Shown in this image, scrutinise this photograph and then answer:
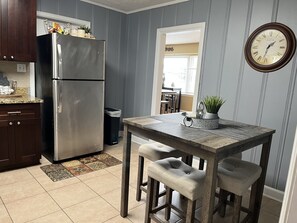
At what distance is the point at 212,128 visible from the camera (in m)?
1.74

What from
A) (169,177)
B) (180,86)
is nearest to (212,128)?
(169,177)

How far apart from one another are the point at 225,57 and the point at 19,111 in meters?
2.69

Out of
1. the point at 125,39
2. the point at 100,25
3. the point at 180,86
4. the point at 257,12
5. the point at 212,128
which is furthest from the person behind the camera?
the point at 180,86

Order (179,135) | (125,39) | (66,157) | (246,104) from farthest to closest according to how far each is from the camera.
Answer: (125,39) → (66,157) → (246,104) → (179,135)

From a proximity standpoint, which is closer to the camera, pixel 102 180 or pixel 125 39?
pixel 102 180

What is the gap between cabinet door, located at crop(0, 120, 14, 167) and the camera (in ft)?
8.38

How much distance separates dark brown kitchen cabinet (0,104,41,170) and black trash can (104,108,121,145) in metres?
1.26

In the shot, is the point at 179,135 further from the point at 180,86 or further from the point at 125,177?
the point at 180,86

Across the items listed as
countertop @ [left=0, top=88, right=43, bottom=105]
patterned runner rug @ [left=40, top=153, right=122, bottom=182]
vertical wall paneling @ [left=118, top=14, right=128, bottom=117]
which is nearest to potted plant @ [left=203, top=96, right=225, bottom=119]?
patterned runner rug @ [left=40, top=153, right=122, bottom=182]

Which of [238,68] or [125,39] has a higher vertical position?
[125,39]

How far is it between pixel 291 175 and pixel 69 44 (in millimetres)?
2854

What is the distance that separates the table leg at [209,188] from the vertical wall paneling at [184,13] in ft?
8.21

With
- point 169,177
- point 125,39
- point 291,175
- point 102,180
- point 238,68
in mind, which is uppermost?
point 125,39

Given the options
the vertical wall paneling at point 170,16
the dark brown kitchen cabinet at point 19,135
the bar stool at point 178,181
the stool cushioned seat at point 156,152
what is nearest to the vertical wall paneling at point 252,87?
the stool cushioned seat at point 156,152
